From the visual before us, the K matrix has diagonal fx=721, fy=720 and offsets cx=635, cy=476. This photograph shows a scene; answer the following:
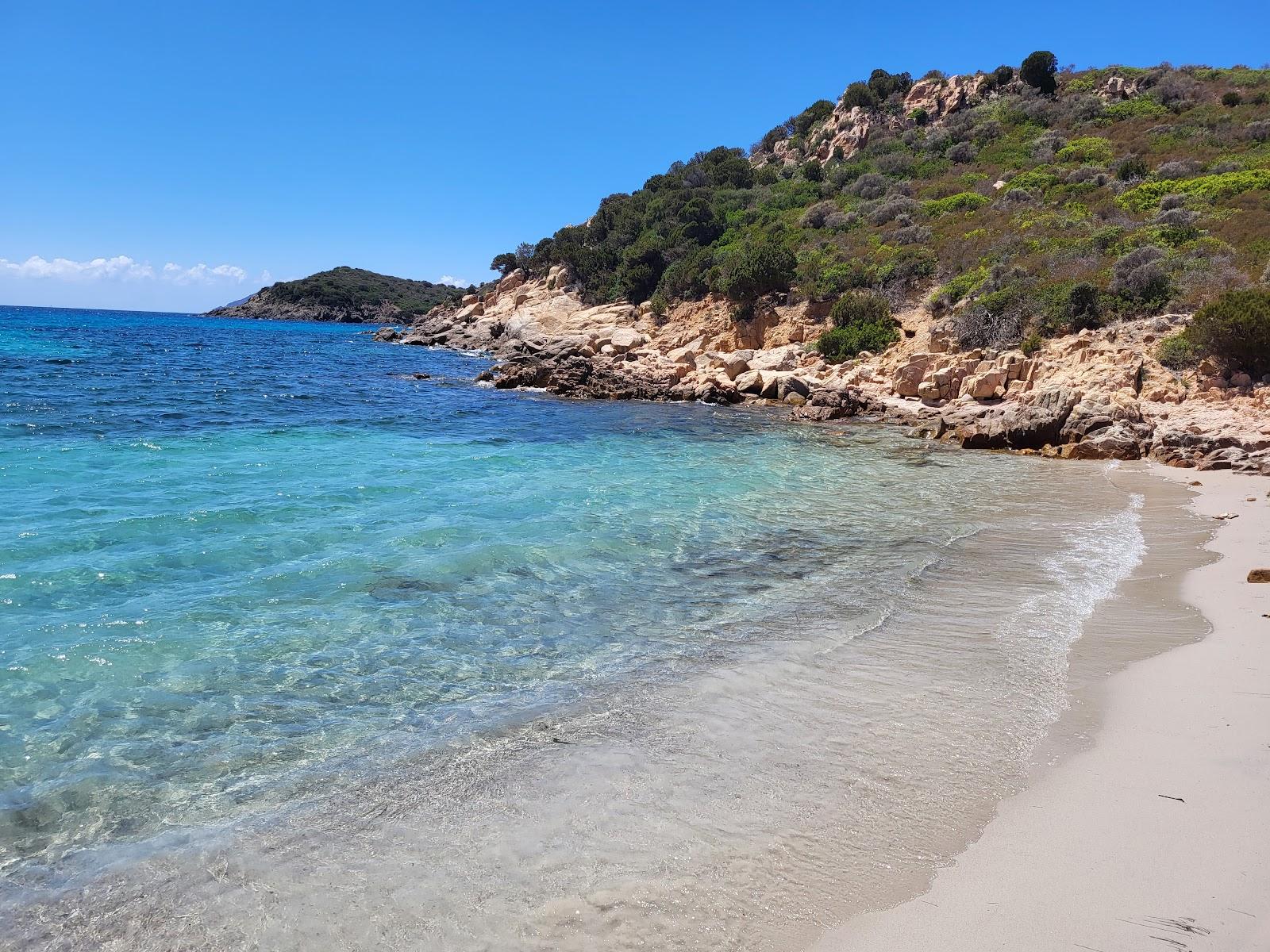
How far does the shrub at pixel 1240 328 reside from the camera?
59.8 ft

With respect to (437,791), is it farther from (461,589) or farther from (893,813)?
(461,589)

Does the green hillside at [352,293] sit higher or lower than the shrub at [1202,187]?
higher

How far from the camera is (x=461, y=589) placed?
27.1 ft

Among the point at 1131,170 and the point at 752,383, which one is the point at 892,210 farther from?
the point at 752,383

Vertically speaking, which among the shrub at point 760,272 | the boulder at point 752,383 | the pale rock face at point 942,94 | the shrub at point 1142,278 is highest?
the pale rock face at point 942,94

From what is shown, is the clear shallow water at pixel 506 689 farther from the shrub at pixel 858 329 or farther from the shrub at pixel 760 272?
the shrub at pixel 760 272

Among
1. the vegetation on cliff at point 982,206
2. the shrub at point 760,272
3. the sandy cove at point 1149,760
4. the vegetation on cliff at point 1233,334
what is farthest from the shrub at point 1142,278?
the shrub at point 760,272

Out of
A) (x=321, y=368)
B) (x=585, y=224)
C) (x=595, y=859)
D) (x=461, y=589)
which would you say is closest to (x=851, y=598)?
(x=461, y=589)

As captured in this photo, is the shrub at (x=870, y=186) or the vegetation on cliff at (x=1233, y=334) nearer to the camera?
the vegetation on cliff at (x=1233, y=334)

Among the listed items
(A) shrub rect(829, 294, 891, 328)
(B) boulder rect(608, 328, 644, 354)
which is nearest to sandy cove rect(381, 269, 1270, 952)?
(A) shrub rect(829, 294, 891, 328)

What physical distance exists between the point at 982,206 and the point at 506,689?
42326 mm

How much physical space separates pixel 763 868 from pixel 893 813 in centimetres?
98

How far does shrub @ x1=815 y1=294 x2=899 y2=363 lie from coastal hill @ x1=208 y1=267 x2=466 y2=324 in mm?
110103

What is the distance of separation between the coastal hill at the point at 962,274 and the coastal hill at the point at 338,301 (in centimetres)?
7857
